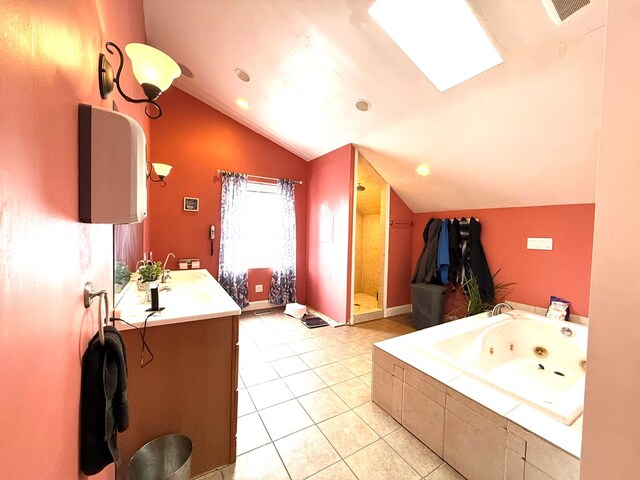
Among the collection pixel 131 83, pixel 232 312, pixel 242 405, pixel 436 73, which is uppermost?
pixel 436 73

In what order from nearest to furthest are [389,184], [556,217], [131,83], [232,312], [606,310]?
[606,310] → [232,312] → [131,83] → [556,217] → [389,184]

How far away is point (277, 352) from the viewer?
2775mm

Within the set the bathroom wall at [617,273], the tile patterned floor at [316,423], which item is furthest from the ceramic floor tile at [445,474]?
the bathroom wall at [617,273]

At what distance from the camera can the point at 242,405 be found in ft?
6.41

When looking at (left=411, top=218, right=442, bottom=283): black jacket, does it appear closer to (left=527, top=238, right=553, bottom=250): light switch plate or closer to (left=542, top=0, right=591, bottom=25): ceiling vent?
(left=527, top=238, right=553, bottom=250): light switch plate

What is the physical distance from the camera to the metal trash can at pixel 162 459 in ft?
4.05

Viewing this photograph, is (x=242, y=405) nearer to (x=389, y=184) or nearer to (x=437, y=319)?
(x=437, y=319)

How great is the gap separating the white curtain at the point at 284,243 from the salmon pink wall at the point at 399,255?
1543 millimetres

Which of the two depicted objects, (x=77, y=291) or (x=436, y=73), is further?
(x=436, y=73)

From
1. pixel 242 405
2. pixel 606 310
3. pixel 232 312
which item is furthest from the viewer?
pixel 242 405

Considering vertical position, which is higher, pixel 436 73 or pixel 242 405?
pixel 436 73

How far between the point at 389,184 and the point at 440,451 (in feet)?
10.0

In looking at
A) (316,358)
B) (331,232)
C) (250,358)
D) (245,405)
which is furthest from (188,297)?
(331,232)

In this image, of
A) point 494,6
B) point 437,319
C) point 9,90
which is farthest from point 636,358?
point 437,319
